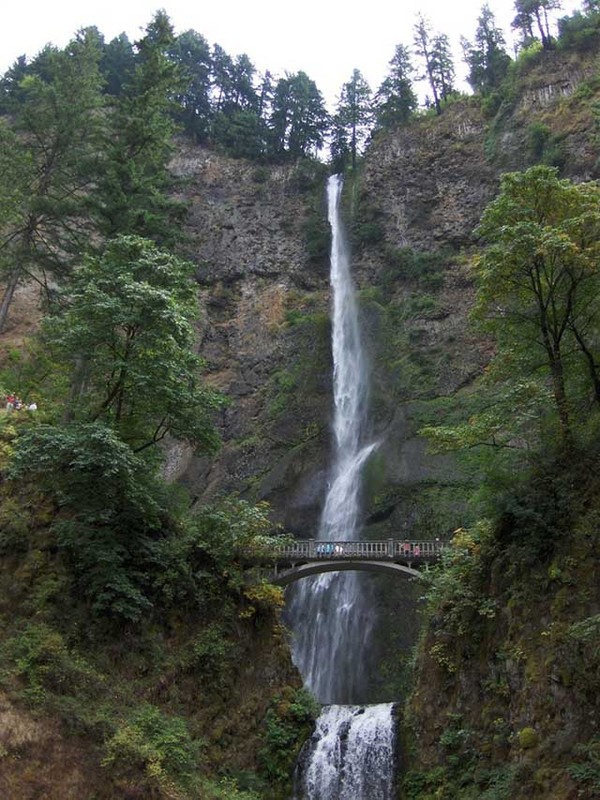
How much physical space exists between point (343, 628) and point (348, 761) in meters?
10.5

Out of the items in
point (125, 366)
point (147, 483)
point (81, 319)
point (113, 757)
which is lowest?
point (113, 757)

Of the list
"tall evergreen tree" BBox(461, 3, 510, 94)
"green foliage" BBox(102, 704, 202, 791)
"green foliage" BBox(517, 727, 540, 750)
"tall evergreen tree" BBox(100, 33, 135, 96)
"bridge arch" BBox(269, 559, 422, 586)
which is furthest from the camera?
"tall evergreen tree" BBox(100, 33, 135, 96)

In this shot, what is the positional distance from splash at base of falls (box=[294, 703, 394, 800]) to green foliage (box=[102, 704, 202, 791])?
3.61 metres

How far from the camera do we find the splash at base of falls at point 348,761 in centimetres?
1396

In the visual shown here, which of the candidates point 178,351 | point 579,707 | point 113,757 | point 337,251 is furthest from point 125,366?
point 337,251

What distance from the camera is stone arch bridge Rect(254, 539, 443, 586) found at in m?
21.8

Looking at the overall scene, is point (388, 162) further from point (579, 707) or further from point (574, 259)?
point (579, 707)

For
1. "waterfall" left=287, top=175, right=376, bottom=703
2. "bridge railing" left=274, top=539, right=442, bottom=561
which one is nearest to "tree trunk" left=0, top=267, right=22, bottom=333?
"bridge railing" left=274, top=539, right=442, bottom=561

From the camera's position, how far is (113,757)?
32.4 ft

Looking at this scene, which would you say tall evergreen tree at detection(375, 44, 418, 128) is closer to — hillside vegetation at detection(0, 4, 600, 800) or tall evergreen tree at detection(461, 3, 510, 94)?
tall evergreen tree at detection(461, 3, 510, 94)

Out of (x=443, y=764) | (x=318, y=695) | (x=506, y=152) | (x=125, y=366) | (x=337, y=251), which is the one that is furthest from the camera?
(x=337, y=251)

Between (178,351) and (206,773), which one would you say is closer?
(206,773)

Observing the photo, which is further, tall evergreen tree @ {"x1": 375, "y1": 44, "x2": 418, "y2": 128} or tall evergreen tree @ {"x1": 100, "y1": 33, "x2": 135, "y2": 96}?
tall evergreen tree @ {"x1": 100, "y1": 33, "x2": 135, "y2": 96}

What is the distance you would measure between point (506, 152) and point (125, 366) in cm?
3163
